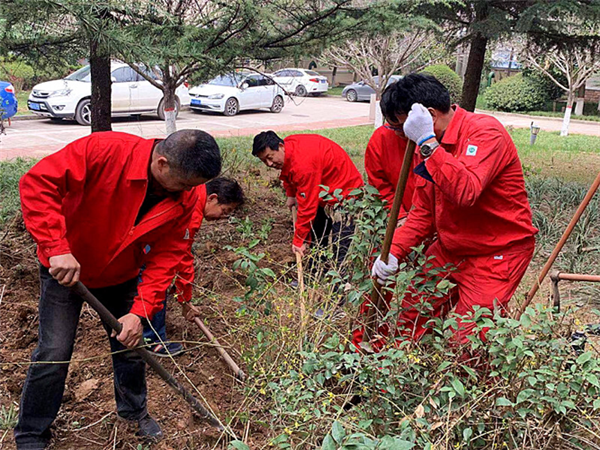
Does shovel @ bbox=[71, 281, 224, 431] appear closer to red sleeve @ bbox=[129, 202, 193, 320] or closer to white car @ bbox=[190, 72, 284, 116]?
red sleeve @ bbox=[129, 202, 193, 320]

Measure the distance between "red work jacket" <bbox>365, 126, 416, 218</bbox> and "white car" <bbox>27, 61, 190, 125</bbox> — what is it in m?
10.8

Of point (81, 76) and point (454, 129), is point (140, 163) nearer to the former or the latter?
point (454, 129)

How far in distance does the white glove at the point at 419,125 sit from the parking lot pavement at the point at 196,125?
576 centimetres

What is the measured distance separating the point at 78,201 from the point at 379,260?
1366mm

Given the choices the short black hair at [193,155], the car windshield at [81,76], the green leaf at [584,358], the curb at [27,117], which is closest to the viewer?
the green leaf at [584,358]

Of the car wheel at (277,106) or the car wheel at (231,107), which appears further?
the car wheel at (277,106)

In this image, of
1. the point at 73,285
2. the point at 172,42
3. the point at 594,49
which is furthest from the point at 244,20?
the point at 594,49

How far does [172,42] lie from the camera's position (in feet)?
15.0

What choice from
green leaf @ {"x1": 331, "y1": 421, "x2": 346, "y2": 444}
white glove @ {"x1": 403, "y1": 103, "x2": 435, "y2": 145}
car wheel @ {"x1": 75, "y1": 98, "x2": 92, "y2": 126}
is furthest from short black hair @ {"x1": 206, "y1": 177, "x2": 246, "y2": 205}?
A: car wheel @ {"x1": 75, "y1": 98, "x2": 92, "y2": 126}

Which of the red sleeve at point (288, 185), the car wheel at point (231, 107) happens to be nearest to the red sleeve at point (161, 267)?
the red sleeve at point (288, 185)

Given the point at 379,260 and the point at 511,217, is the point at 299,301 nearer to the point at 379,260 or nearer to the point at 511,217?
the point at 379,260

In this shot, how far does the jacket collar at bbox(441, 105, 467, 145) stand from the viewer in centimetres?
275

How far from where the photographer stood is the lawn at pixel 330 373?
1.99 meters

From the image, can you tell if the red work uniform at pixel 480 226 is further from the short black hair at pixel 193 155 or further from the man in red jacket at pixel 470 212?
the short black hair at pixel 193 155
